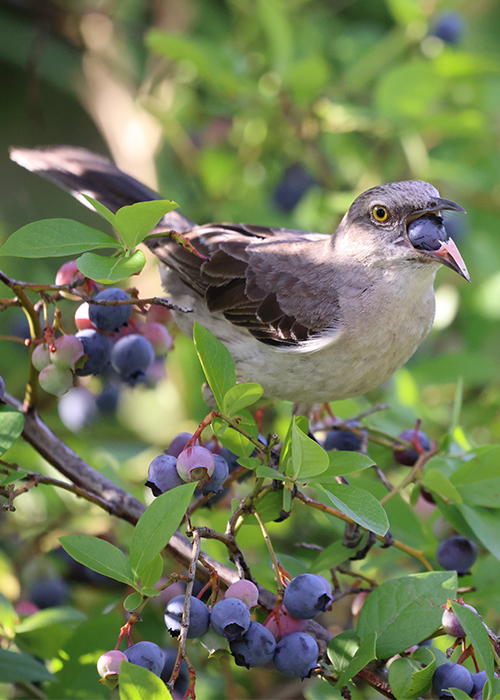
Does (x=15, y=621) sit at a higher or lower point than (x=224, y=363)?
lower

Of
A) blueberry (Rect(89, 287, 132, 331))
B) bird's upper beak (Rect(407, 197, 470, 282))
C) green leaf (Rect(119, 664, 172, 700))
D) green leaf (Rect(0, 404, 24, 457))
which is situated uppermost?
bird's upper beak (Rect(407, 197, 470, 282))

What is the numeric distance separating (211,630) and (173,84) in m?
3.22

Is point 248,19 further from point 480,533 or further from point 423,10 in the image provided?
point 480,533

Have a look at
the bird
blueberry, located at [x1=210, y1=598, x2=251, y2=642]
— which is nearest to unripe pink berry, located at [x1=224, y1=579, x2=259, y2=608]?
blueberry, located at [x1=210, y1=598, x2=251, y2=642]

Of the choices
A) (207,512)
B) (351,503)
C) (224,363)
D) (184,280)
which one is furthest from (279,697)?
(184,280)

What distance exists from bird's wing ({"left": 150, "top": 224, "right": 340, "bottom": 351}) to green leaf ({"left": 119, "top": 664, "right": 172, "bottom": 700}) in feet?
4.29

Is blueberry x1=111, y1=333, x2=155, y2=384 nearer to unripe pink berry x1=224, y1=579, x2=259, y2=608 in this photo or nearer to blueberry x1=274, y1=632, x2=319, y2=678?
unripe pink berry x1=224, y1=579, x2=259, y2=608

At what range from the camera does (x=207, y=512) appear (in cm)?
221

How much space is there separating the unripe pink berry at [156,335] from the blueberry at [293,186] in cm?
171

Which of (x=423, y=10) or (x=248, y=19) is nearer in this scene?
(x=423, y=10)

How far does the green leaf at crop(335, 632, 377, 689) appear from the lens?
1261 millimetres

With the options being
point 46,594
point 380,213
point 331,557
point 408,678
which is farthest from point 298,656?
point 380,213

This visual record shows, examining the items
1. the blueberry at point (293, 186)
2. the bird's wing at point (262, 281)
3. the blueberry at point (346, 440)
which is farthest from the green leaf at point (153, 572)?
the blueberry at point (293, 186)

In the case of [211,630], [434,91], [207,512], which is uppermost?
[434,91]
